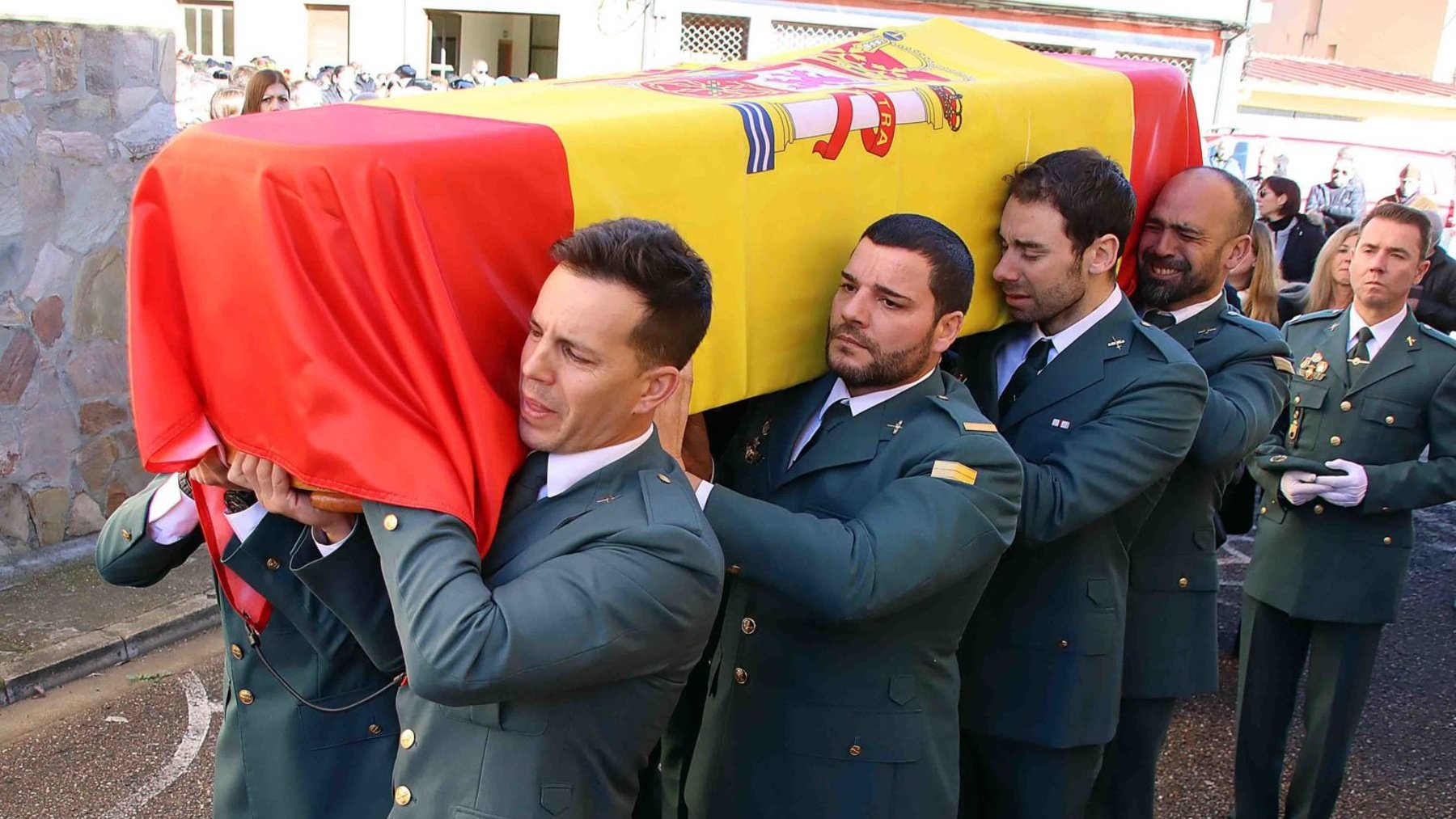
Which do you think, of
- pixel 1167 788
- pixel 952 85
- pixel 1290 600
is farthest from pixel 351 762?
pixel 1167 788

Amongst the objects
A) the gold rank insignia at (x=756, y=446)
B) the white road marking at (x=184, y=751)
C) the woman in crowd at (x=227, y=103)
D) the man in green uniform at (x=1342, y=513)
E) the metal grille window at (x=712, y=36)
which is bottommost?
the white road marking at (x=184, y=751)

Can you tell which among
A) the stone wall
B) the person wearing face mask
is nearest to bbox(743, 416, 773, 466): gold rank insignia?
the stone wall

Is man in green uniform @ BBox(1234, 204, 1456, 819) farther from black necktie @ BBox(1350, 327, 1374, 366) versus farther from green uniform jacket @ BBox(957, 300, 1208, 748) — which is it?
green uniform jacket @ BBox(957, 300, 1208, 748)

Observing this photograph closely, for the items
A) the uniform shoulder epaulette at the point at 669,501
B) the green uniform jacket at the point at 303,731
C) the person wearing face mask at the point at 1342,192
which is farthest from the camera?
the person wearing face mask at the point at 1342,192

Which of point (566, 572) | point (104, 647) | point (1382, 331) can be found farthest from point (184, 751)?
point (1382, 331)

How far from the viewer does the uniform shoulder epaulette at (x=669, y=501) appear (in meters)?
2.04

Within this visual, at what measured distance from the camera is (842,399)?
109 inches

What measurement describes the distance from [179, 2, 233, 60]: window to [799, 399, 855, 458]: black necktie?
24.1 metres

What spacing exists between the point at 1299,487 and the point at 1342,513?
183 millimetres

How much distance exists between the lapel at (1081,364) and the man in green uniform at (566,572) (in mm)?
1283

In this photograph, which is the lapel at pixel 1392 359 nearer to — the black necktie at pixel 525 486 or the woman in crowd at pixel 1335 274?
the woman in crowd at pixel 1335 274

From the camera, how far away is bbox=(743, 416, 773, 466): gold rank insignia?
2895mm

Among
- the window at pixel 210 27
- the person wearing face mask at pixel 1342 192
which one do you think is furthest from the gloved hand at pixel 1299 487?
the window at pixel 210 27

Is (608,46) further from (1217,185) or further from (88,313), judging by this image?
(1217,185)
